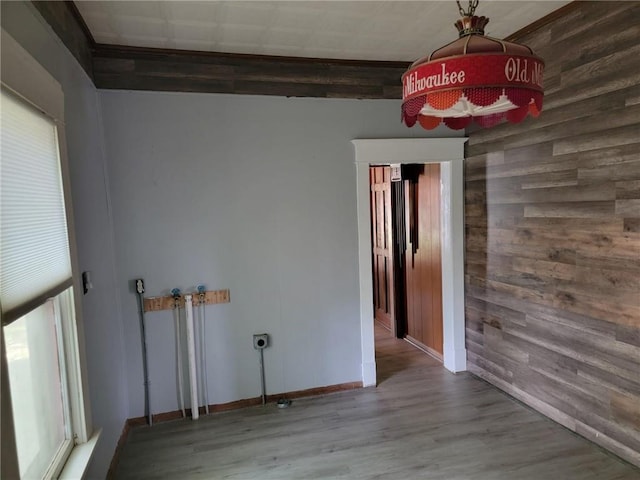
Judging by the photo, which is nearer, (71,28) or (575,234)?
(71,28)

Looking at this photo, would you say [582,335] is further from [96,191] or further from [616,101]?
[96,191]

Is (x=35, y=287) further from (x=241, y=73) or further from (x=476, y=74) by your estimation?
(x=241, y=73)

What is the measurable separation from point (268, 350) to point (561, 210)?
2343mm

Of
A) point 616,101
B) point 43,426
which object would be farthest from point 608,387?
point 43,426

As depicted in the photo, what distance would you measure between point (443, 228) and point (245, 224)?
1778mm

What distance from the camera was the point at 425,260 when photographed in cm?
426

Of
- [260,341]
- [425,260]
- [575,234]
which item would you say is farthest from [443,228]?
[260,341]

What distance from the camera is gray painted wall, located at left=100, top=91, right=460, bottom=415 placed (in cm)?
305

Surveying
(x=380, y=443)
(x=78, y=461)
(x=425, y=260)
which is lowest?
(x=380, y=443)

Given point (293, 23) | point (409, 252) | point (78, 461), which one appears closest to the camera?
point (78, 461)

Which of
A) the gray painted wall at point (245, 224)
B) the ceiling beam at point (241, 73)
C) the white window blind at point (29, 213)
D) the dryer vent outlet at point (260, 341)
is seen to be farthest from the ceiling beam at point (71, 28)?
the dryer vent outlet at point (260, 341)

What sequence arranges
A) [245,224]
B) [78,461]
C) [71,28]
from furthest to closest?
[245,224]
[71,28]
[78,461]

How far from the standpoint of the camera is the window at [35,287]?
134 cm

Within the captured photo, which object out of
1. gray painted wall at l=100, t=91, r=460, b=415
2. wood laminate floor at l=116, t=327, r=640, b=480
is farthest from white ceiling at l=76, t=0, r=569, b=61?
wood laminate floor at l=116, t=327, r=640, b=480
